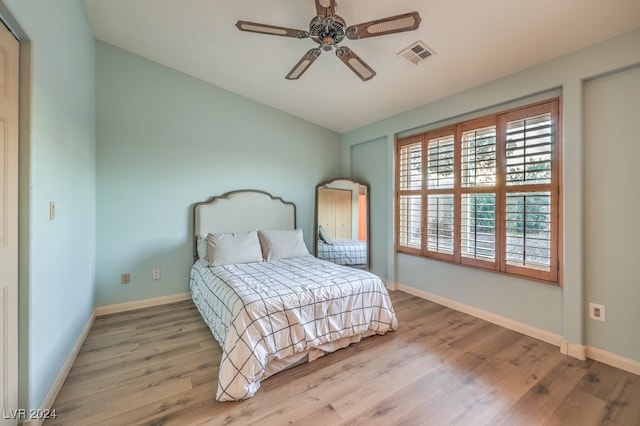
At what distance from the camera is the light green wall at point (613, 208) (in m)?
1.97

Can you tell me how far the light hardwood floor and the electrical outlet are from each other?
1.14ft

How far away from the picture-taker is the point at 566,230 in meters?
2.22

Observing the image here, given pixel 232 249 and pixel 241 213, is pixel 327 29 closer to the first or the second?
pixel 232 249

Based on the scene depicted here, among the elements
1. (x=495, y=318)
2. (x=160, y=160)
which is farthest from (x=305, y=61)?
(x=495, y=318)

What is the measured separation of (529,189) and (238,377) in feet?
9.47

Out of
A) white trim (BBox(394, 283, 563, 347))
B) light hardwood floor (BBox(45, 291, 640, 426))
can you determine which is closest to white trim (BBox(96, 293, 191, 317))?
light hardwood floor (BBox(45, 291, 640, 426))

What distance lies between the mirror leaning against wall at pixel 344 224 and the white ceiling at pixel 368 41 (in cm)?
128

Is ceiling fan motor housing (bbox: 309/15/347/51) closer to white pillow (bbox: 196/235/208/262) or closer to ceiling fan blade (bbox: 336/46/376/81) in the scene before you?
ceiling fan blade (bbox: 336/46/376/81)

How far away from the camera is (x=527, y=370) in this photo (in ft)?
6.52

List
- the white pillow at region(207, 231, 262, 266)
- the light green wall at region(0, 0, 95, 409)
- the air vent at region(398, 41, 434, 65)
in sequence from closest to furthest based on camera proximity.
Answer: the light green wall at region(0, 0, 95, 409) < the air vent at region(398, 41, 434, 65) < the white pillow at region(207, 231, 262, 266)

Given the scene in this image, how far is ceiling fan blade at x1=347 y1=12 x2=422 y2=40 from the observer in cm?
156

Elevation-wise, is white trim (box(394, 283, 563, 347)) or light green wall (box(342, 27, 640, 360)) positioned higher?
light green wall (box(342, 27, 640, 360))

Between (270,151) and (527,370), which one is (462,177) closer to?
(527,370)

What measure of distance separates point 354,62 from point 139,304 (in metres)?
3.41
